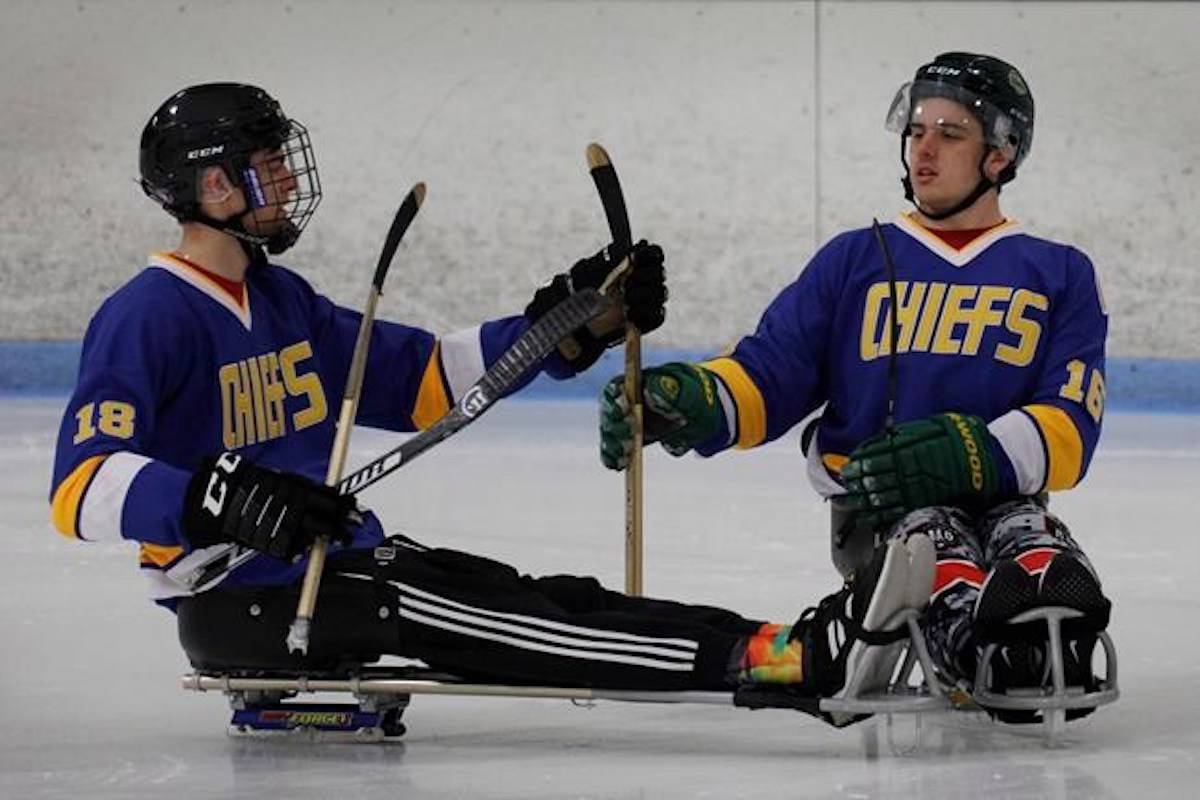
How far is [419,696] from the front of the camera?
3615 mm

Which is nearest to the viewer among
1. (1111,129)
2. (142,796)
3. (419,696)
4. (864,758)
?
(142,796)

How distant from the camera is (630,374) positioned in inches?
135

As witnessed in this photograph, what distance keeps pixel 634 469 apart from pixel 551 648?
0.35 m

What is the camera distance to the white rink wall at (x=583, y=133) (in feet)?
26.2

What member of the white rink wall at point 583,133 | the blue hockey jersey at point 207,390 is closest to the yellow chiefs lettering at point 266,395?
the blue hockey jersey at point 207,390

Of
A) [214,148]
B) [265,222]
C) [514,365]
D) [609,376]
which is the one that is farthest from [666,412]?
[609,376]

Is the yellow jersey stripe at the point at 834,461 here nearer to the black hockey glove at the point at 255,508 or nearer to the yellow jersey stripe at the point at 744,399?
the yellow jersey stripe at the point at 744,399

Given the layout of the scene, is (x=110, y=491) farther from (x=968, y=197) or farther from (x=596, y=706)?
(x=968, y=197)

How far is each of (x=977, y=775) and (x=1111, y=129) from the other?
531 centimetres

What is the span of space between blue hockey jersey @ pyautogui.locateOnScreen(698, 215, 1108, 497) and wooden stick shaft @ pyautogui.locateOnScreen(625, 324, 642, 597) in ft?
0.44

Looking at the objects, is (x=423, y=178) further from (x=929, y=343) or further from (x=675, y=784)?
(x=675, y=784)

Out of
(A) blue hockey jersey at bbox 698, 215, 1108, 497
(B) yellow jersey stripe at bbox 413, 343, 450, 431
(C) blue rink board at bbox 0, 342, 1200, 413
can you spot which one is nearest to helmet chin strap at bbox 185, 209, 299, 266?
(B) yellow jersey stripe at bbox 413, 343, 450, 431

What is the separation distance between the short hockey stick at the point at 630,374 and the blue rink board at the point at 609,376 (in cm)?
425

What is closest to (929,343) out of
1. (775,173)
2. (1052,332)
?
(1052,332)
